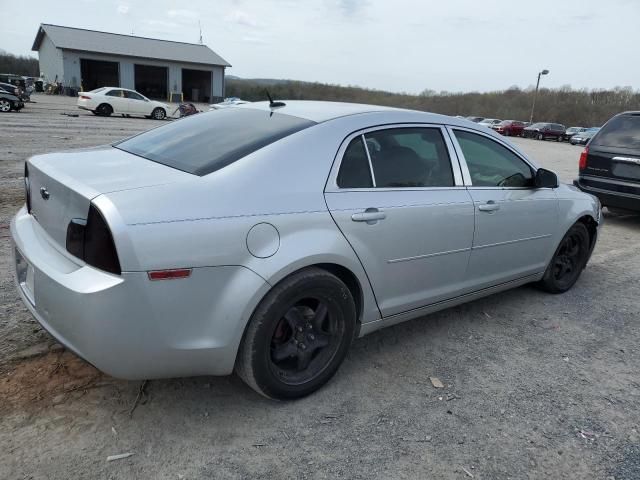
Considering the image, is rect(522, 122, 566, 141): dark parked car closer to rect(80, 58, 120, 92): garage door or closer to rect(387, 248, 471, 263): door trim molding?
rect(80, 58, 120, 92): garage door

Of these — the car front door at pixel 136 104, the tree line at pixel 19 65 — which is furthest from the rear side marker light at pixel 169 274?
the tree line at pixel 19 65

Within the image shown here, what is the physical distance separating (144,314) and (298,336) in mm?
899

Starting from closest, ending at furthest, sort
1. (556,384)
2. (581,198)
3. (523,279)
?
(556,384) → (523,279) → (581,198)

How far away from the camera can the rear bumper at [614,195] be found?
7648 mm

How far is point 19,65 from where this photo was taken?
2879 inches

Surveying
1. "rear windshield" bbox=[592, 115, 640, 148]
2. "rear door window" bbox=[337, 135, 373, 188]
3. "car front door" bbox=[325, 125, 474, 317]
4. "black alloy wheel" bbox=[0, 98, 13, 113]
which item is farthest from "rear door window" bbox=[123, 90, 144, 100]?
"rear door window" bbox=[337, 135, 373, 188]

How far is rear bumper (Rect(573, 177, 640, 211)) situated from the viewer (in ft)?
25.1

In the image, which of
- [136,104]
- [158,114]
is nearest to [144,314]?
[136,104]

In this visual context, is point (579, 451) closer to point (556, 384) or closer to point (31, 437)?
point (556, 384)

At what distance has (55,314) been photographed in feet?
7.76

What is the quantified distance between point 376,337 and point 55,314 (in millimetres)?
2158

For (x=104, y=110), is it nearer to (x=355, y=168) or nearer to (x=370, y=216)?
(x=355, y=168)

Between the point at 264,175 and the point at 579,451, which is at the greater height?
the point at 264,175

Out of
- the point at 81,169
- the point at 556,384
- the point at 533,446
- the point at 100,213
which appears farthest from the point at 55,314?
the point at 556,384
